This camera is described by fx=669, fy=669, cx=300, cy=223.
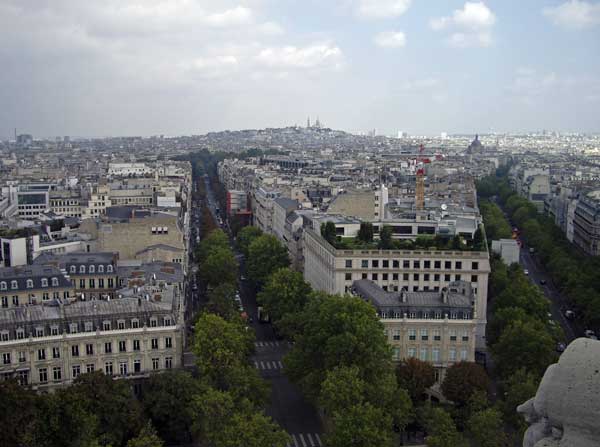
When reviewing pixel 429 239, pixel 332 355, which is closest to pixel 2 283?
pixel 332 355

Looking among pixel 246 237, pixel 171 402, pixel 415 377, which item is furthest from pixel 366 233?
pixel 246 237

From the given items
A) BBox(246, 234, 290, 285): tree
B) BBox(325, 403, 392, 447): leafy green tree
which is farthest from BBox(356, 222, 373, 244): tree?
BBox(325, 403, 392, 447): leafy green tree

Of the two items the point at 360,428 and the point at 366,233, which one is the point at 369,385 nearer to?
the point at 360,428

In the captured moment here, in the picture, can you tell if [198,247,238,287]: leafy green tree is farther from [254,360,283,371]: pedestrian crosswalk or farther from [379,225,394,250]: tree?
[379,225,394,250]: tree

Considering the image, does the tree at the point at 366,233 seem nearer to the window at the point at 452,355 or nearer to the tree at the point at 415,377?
the window at the point at 452,355

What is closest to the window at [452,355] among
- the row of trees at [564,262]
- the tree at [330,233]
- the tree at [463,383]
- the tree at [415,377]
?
the tree at [415,377]
